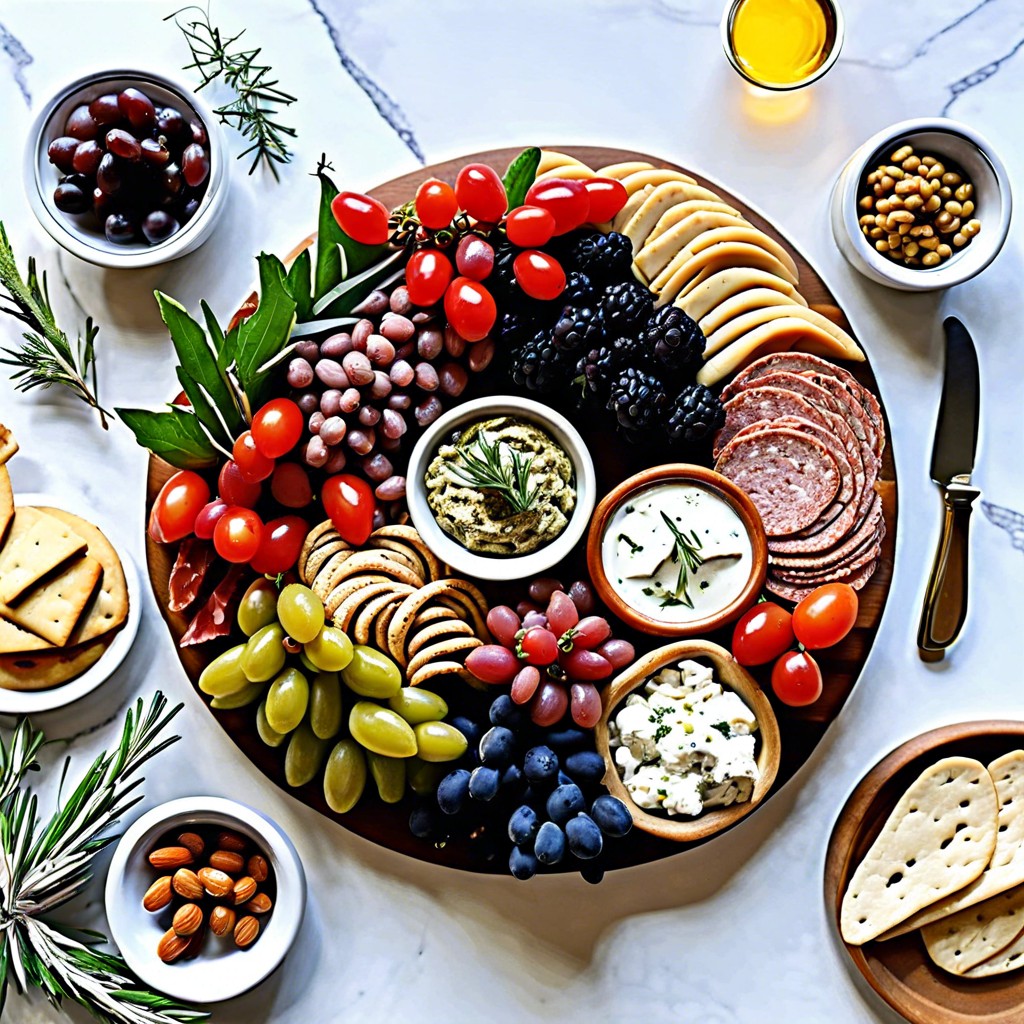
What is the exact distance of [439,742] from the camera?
1702 millimetres

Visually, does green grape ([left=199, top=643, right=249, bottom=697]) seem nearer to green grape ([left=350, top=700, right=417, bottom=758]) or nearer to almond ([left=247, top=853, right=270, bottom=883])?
green grape ([left=350, top=700, right=417, bottom=758])

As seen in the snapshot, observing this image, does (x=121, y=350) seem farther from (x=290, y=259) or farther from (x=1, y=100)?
(x=1, y=100)

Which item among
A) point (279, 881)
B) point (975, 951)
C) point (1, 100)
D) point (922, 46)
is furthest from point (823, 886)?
point (1, 100)

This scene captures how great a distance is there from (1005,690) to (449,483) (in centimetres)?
116

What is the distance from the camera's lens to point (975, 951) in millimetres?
1871

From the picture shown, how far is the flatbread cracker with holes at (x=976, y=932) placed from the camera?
187cm

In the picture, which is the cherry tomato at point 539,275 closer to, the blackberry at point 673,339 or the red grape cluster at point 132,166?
the blackberry at point 673,339

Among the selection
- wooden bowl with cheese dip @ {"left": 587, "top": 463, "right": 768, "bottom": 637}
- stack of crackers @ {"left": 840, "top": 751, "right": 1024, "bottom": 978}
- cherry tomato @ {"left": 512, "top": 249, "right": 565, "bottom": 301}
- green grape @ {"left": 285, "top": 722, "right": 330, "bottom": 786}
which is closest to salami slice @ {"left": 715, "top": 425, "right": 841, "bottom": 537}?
wooden bowl with cheese dip @ {"left": 587, "top": 463, "right": 768, "bottom": 637}

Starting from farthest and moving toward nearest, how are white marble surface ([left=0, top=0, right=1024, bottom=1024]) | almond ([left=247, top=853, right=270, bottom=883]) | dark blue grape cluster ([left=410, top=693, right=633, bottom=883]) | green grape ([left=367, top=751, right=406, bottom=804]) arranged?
white marble surface ([left=0, top=0, right=1024, bottom=1024]) → almond ([left=247, top=853, right=270, bottom=883]) → green grape ([left=367, top=751, right=406, bottom=804]) → dark blue grape cluster ([left=410, top=693, right=633, bottom=883])

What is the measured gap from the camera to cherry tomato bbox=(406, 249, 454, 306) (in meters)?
1.74

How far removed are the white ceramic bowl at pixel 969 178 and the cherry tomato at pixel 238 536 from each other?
1208 mm

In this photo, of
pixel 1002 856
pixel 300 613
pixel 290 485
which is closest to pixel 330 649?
pixel 300 613

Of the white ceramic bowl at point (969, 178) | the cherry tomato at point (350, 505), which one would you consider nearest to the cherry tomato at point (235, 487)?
the cherry tomato at point (350, 505)

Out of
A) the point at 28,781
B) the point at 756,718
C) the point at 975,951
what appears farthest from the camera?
the point at 28,781
